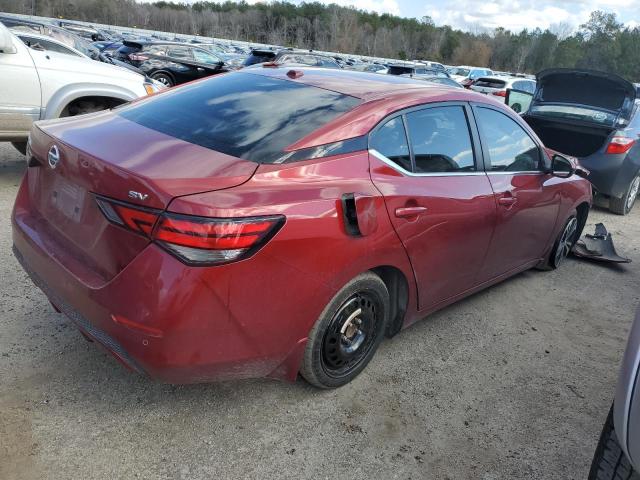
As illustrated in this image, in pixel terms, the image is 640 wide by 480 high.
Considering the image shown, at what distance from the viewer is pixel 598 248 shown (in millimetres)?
5539

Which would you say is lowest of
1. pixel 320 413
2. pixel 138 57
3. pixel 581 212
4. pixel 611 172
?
pixel 320 413

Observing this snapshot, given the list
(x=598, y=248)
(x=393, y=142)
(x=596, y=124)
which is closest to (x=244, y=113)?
(x=393, y=142)

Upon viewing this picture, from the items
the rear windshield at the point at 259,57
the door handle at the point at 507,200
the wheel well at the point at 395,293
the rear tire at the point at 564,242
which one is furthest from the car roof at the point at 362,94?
the rear windshield at the point at 259,57

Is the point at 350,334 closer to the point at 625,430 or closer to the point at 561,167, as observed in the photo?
the point at 625,430

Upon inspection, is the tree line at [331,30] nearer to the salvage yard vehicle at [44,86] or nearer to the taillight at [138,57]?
the taillight at [138,57]

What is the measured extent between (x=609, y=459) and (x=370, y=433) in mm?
1067

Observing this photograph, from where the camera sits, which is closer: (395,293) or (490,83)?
(395,293)

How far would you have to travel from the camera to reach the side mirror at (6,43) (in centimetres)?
526

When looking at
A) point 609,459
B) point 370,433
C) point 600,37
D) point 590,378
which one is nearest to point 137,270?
point 370,433

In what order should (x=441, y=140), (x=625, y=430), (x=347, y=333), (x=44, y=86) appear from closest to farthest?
1. (x=625, y=430)
2. (x=347, y=333)
3. (x=441, y=140)
4. (x=44, y=86)

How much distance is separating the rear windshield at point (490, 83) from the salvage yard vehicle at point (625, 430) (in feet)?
67.2

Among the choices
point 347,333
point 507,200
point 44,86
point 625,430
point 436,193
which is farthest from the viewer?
point 44,86

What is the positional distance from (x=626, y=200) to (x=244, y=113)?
654 centimetres

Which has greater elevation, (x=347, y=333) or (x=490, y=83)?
(x=490, y=83)
